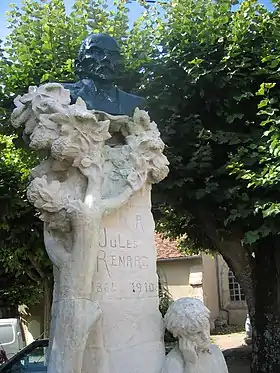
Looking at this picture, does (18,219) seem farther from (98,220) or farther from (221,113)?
(98,220)

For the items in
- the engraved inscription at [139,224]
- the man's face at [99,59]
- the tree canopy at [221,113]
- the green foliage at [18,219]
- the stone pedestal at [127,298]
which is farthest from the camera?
the green foliage at [18,219]

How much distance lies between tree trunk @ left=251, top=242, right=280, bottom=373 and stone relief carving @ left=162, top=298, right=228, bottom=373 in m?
5.88

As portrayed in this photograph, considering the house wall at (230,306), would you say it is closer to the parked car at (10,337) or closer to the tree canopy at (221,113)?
the parked car at (10,337)

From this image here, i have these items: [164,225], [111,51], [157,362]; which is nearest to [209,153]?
[111,51]

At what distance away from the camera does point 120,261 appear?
417 cm

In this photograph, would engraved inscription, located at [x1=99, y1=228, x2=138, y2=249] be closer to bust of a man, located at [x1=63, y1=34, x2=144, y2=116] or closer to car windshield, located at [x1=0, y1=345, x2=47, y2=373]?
bust of a man, located at [x1=63, y1=34, x2=144, y2=116]

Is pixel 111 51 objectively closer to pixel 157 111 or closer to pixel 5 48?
pixel 157 111

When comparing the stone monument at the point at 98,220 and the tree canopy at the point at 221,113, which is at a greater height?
the tree canopy at the point at 221,113

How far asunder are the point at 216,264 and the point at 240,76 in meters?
18.4

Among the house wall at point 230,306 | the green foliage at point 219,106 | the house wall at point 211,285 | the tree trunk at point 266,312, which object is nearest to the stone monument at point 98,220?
the green foliage at point 219,106

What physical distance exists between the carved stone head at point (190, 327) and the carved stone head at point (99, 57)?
6.43 feet

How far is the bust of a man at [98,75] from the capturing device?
4.56m

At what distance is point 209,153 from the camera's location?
8641 mm

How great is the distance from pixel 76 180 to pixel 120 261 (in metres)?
0.69
